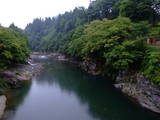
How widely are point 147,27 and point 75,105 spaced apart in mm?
15724

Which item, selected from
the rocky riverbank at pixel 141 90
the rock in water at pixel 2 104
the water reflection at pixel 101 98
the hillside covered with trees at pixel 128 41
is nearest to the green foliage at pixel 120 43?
the hillside covered with trees at pixel 128 41

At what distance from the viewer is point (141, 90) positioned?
19547mm

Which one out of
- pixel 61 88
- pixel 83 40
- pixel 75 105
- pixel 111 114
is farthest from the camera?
pixel 83 40

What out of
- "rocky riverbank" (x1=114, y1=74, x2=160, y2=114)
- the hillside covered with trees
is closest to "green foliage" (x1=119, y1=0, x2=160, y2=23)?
the hillside covered with trees

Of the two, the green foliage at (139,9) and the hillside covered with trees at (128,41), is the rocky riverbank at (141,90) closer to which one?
the hillside covered with trees at (128,41)

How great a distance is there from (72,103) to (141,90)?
7.41 m

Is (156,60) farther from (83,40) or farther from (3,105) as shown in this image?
(83,40)

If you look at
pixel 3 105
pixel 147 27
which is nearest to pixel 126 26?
pixel 147 27

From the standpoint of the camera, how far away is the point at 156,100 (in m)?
16.9

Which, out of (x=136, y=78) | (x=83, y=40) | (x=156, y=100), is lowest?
(x=156, y=100)

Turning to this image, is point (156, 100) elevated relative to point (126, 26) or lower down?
lower down

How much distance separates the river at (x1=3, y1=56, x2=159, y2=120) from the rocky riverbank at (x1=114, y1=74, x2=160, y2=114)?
757mm

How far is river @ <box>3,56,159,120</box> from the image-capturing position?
53.0 feet

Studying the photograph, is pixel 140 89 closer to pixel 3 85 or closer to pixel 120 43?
pixel 120 43
